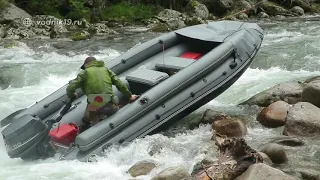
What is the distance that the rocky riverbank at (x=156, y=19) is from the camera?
58.2 ft

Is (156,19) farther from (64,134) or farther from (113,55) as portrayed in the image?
(64,134)

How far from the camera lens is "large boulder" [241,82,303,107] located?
756 centimetres

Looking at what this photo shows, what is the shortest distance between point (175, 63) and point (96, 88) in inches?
69.4

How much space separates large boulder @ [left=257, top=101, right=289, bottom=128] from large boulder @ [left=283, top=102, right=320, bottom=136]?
425 millimetres

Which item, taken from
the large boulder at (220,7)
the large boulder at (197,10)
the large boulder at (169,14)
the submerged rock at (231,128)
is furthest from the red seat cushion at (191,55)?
the large boulder at (220,7)

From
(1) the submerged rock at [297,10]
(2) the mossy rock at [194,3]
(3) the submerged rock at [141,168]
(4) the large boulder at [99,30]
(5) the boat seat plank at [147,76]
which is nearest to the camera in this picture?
(3) the submerged rock at [141,168]

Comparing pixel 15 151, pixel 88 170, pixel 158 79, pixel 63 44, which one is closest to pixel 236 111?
pixel 158 79

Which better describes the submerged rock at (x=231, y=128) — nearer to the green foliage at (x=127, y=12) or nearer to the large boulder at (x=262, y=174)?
the large boulder at (x=262, y=174)

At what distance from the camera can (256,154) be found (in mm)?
4875

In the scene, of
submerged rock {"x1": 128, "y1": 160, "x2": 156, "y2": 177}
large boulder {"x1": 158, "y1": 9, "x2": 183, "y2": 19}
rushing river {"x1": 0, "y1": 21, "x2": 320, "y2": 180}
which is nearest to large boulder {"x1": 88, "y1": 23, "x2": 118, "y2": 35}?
rushing river {"x1": 0, "y1": 21, "x2": 320, "y2": 180}

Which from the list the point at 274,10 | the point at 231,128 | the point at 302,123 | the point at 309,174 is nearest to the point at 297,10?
the point at 274,10

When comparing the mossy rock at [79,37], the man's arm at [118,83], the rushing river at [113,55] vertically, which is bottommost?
the mossy rock at [79,37]

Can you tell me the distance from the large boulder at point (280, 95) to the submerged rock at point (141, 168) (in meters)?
2.88

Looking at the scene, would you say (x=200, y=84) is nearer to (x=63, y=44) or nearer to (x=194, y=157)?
(x=194, y=157)
